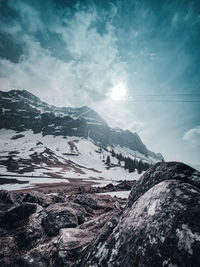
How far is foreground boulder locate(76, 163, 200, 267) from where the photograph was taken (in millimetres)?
2279

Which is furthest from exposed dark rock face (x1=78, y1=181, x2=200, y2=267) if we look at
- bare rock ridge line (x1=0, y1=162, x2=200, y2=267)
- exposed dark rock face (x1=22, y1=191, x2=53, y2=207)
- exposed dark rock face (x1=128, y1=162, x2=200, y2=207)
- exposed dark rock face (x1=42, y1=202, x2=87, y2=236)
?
exposed dark rock face (x1=22, y1=191, x2=53, y2=207)

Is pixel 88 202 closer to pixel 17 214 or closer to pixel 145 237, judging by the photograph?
pixel 17 214

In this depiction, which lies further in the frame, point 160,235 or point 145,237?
point 145,237

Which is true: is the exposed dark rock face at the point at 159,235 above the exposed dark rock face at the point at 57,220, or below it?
above

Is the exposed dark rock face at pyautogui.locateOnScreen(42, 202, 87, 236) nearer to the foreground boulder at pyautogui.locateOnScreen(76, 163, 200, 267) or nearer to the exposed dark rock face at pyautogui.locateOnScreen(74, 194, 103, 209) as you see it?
the foreground boulder at pyautogui.locateOnScreen(76, 163, 200, 267)

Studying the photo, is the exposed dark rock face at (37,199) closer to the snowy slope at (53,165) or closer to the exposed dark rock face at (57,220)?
the exposed dark rock face at (57,220)

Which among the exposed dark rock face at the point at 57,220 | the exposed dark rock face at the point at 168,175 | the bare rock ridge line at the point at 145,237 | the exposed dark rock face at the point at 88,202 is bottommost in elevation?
the exposed dark rock face at the point at 88,202

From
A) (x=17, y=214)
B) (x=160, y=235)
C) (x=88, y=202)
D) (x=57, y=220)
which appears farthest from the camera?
(x=88, y=202)

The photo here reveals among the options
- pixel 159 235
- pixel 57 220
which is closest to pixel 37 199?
pixel 57 220

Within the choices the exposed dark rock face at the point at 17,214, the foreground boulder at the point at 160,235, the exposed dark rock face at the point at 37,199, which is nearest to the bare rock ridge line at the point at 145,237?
the foreground boulder at the point at 160,235

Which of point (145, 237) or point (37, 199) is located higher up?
point (145, 237)

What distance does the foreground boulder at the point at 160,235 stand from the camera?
7.48 feet

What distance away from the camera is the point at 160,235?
2611 mm

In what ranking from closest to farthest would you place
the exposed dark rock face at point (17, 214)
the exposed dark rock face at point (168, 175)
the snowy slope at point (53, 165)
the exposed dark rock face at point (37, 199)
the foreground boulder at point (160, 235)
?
1. the foreground boulder at point (160, 235)
2. the exposed dark rock face at point (168, 175)
3. the exposed dark rock face at point (17, 214)
4. the exposed dark rock face at point (37, 199)
5. the snowy slope at point (53, 165)
